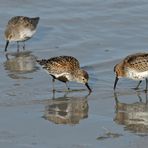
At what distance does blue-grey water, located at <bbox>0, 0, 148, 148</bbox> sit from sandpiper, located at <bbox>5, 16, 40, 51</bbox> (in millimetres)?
219

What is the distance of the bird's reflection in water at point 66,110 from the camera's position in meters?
8.91

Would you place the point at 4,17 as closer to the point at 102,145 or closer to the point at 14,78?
the point at 14,78

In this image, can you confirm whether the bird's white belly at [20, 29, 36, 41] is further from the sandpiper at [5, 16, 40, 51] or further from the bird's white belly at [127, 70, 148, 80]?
the bird's white belly at [127, 70, 148, 80]

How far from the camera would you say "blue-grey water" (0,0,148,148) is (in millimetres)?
8211

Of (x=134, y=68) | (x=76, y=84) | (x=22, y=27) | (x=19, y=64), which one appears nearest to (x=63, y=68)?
(x=76, y=84)

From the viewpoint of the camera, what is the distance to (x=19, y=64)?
12.3 metres

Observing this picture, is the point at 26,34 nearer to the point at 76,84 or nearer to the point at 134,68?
the point at 76,84

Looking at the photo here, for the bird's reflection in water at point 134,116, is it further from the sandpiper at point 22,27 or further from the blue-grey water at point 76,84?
the sandpiper at point 22,27

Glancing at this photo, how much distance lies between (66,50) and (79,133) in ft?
15.7

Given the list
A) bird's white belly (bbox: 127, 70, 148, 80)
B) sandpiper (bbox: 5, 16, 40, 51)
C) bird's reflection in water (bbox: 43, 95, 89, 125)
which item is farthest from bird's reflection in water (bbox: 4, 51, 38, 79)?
bird's white belly (bbox: 127, 70, 148, 80)

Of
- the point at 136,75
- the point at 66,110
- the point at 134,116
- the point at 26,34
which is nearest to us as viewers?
the point at 134,116

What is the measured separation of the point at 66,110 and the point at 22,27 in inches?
214

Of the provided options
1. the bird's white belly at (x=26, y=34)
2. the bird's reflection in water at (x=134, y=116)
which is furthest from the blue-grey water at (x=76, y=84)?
the bird's white belly at (x=26, y=34)

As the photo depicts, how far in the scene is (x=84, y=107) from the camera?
31.4ft
